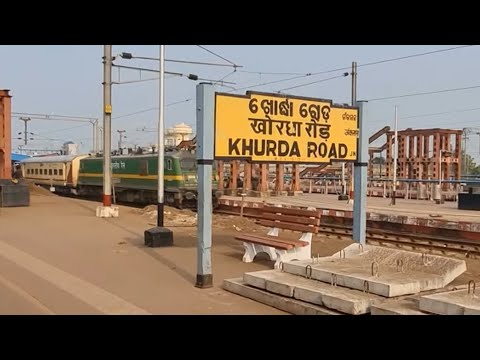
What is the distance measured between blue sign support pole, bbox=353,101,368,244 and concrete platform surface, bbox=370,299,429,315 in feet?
10.3

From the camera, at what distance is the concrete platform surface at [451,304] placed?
493 cm

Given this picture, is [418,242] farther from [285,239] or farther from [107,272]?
[107,272]

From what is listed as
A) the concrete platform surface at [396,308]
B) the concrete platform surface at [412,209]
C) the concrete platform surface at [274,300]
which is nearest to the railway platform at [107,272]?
the concrete platform surface at [274,300]

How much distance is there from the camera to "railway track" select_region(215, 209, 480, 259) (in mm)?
12328

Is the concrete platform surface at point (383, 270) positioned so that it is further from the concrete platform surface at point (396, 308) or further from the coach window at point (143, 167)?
the coach window at point (143, 167)

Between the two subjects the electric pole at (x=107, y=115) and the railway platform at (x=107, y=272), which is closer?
the railway platform at (x=107, y=272)

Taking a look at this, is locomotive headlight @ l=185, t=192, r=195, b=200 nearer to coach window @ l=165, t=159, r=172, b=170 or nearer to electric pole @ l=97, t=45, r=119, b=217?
coach window @ l=165, t=159, r=172, b=170

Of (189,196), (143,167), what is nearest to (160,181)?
(189,196)

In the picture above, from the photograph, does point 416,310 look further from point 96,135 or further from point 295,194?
point 96,135

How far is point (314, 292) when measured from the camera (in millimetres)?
5883

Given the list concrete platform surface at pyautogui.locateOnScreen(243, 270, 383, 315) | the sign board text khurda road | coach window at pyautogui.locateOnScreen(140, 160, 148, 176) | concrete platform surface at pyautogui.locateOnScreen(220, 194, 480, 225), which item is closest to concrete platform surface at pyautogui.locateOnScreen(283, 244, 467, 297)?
concrete platform surface at pyautogui.locateOnScreen(243, 270, 383, 315)

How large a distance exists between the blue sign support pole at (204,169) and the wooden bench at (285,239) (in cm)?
136

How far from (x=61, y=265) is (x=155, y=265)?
59.1 inches
